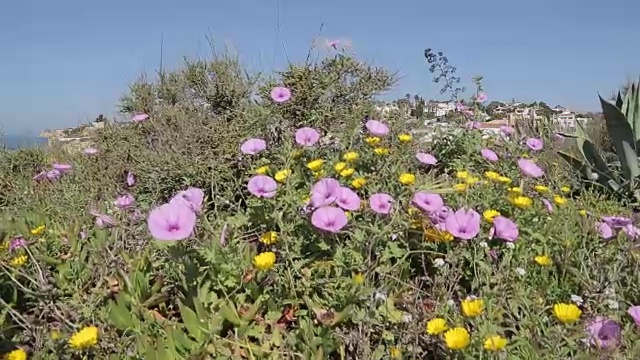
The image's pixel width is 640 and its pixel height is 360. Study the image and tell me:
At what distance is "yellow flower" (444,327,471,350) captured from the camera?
146cm

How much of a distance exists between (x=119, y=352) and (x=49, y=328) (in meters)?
0.28

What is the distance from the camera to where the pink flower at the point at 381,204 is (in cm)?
198

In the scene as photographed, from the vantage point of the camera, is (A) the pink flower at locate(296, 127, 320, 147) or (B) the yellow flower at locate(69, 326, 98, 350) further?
(A) the pink flower at locate(296, 127, 320, 147)

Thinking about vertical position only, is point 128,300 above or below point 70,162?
above

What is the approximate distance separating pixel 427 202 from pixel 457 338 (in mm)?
634

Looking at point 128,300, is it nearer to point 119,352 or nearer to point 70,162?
point 119,352

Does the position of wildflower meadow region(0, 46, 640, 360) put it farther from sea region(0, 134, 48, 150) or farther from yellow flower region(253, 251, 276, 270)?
sea region(0, 134, 48, 150)

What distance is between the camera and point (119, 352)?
1698 mm

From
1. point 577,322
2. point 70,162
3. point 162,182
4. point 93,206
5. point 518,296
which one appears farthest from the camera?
point 70,162

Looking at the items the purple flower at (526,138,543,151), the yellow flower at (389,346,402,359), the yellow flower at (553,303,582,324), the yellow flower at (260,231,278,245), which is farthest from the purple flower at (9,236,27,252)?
the purple flower at (526,138,543,151)

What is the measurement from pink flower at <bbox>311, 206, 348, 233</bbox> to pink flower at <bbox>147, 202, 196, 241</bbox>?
0.40 metres

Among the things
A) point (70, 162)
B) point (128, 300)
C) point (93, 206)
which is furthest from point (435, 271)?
point (70, 162)

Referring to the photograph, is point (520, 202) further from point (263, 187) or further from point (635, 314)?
point (263, 187)

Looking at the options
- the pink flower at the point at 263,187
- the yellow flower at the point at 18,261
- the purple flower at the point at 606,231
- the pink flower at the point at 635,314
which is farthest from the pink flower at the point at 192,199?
the purple flower at the point at 606,231
